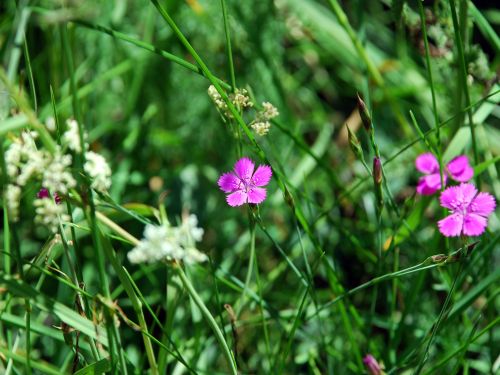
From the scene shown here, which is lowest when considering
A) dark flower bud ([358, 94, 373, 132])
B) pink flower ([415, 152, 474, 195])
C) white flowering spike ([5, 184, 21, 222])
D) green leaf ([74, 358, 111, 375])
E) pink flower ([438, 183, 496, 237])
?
green leaf ([74, 358, 111, 375])

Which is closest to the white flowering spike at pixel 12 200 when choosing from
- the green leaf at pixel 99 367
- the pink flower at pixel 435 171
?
the green leaf at pixel 99 367

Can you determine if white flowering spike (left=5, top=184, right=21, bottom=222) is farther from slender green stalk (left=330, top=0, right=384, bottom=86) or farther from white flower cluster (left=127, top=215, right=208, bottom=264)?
slender green stalk (left=330, top=0, right=384, bottom=86)

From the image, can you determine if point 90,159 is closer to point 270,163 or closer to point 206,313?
point 206,313

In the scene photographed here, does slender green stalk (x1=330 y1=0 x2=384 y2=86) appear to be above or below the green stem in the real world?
above

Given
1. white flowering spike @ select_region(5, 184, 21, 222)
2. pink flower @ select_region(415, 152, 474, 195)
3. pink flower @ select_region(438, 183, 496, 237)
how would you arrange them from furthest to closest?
pink flower @ select_region(415, 152, 474, 195) < pink flower @ select_region(438, 183, 496, 237) < white flowering spike @ select_region(5, 184, 21, 222)

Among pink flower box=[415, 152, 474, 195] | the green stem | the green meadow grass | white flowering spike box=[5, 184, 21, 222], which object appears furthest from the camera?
the green meadow grass

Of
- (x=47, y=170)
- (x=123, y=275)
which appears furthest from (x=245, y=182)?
(x=47, y=170)

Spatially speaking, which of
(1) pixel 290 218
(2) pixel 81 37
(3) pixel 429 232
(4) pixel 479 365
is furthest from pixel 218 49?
(4) pixel 479 365

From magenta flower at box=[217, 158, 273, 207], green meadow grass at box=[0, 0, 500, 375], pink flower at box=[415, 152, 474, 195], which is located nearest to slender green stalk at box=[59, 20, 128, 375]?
magenta flower at box=[217, 158, 273, 207]
